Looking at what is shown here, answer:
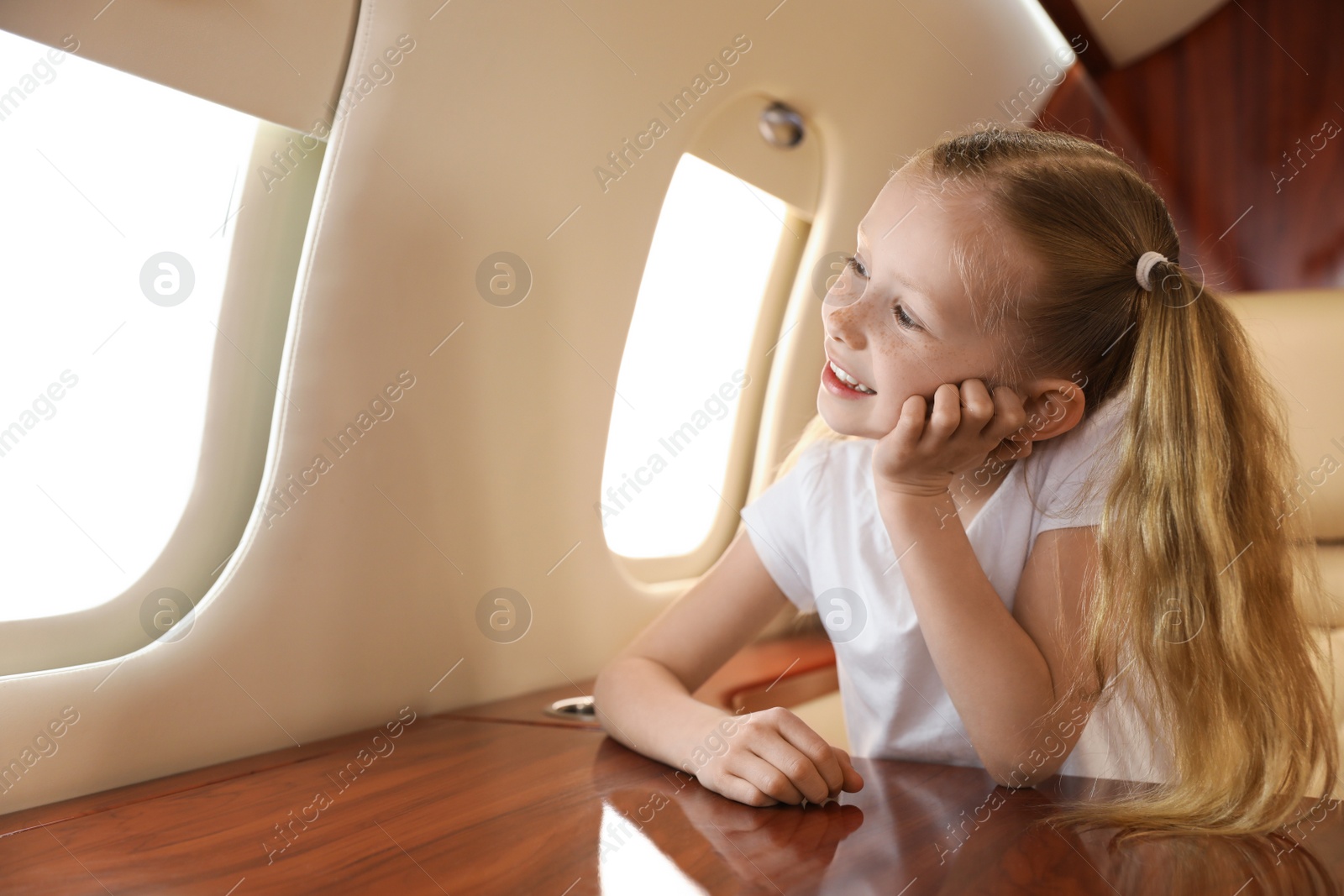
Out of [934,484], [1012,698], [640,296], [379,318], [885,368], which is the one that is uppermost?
[640,296]

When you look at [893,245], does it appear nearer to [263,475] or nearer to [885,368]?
[885,368]

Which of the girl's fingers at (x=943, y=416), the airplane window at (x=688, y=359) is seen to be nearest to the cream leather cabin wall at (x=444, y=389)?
the airplane window at (x=688, y=359)

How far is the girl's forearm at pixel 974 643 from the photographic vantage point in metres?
0.87

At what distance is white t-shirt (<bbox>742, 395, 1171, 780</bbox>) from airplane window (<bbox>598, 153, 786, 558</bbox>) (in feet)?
1.90

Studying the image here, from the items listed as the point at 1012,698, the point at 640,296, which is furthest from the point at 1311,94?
the point at 1012,698

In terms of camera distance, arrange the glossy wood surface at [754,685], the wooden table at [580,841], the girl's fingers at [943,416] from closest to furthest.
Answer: the wooden table at [580,841] < the girl's fingers at [943,416] < the glossy wood surface at [754,685]

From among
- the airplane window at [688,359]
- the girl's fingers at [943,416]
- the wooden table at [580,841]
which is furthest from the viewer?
the airplane window at [688,359]

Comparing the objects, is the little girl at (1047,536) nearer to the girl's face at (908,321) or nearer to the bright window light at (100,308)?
the girl's face at (908,321)

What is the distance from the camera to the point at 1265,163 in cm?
221

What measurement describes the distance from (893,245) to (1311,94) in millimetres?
1780

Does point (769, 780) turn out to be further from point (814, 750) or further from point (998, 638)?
point (998, 638)

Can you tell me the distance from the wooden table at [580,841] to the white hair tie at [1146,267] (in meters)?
0.49

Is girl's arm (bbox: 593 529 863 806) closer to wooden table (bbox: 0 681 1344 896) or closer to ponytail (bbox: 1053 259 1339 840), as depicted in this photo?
wooden table (bbox: 0 681 1344 896)

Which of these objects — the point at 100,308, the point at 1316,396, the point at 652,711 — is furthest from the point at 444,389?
the point at 1316,396
